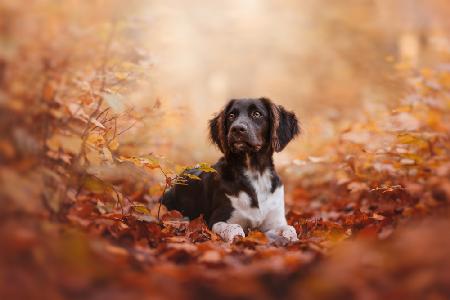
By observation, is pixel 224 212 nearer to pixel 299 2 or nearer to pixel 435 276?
pixel 435 276

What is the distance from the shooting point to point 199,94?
22.7 metres

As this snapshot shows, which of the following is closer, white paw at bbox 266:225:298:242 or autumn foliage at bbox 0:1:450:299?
autumn foliage at bbox 0:1:450:299

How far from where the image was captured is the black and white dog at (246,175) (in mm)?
4758

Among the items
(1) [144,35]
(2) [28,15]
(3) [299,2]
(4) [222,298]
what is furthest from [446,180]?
(3) [299,2]

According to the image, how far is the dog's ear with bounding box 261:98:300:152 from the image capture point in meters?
5.13

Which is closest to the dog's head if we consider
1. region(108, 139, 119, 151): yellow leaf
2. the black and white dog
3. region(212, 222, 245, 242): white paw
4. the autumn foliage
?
the black and white dog

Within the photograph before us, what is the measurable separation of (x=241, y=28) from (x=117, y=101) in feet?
56.1

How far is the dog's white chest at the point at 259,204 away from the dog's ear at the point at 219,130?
45cm

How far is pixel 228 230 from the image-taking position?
14.2ft

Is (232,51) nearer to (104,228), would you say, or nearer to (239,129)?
(239,129)

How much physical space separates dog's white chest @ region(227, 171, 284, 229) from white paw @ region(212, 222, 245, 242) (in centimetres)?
19

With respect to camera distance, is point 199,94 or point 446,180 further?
point 199,94

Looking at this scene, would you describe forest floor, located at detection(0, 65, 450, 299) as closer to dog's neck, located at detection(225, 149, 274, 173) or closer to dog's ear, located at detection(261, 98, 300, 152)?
dog's neck, located at detection(225, 149, 274, 173)

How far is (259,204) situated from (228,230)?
58 centimetres
